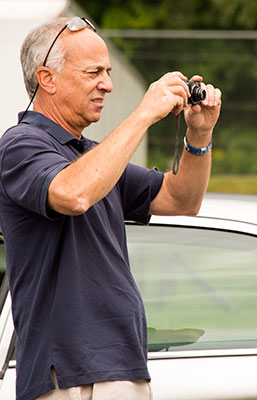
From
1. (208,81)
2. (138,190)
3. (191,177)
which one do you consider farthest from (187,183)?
(208,81)

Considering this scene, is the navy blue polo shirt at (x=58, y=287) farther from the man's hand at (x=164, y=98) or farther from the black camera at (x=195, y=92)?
the black camera at (x=195, y=92)

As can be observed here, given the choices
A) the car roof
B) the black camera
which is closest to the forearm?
the black camera

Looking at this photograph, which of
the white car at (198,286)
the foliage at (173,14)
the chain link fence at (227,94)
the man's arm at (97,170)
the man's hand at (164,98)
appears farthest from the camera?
the foliage at (173,14)

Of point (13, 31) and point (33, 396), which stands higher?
point (13, 31)

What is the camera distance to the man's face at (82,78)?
7.58 feet

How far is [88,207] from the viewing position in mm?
2047

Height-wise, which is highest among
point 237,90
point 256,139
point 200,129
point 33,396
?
point 237,90

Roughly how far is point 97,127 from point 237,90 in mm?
6193

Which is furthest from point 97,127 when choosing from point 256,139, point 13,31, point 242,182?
point 256,139

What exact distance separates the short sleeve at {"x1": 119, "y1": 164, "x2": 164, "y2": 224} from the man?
29 centimetres

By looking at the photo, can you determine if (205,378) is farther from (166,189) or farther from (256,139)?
(256,139)

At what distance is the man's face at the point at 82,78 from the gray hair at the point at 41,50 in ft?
0.07

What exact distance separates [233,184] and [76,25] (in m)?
11.0

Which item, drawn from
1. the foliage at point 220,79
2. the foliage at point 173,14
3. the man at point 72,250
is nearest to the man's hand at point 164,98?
the man at point 72,250
